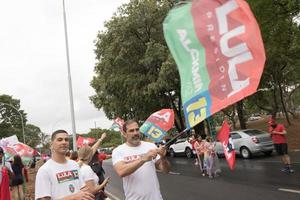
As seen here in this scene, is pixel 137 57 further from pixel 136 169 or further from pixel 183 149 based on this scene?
pixel 136 169

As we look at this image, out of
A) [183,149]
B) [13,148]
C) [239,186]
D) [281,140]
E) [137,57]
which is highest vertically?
[137,57]

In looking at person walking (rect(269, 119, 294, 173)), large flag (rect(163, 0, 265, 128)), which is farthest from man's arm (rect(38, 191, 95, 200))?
person walking (rect(269, 119, 294, 173))

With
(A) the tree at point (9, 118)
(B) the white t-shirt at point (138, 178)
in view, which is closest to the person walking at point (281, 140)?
(B) the white t-shirt at point (138, 178)

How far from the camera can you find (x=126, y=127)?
4.22 m

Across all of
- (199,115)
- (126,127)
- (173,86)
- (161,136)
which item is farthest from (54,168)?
(173,86)

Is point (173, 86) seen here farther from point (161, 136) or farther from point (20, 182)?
point (161, 136)

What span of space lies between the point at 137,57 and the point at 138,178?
26.0 m

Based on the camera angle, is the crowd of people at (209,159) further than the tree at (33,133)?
No

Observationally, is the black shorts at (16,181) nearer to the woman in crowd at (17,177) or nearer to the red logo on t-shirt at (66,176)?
the woman in crowd at (17,177)

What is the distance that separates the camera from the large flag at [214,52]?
292cm

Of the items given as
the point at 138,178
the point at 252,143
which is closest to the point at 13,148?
the point at 138,178

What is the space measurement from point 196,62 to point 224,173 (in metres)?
11.7

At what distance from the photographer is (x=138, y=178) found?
159 inches

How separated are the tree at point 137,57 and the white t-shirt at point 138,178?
22723 mm
